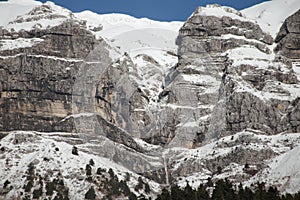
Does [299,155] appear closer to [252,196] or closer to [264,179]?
[264,179]

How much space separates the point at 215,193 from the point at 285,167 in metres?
31.4

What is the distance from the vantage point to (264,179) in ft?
653

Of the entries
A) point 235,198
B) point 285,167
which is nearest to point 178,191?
point 235,198

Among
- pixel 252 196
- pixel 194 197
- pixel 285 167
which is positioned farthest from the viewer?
pixel 285 167

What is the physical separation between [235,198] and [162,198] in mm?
20159

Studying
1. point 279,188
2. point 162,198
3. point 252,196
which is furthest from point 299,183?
point 162,198

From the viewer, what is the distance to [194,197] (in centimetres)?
17525

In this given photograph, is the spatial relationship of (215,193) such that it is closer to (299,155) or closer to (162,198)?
(162,198)

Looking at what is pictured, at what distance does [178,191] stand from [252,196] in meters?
26.7

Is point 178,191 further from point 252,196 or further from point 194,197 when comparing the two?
point 252,196

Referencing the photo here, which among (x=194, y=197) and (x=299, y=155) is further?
(x=299, y=155)

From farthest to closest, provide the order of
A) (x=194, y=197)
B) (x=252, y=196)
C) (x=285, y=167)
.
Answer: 1. (x=285, y=167)
2. (x=194, y=197)
3. (x=252, y=196)

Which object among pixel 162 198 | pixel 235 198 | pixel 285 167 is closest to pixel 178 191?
pixel 162 198

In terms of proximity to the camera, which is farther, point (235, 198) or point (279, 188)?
point (279, 188)
